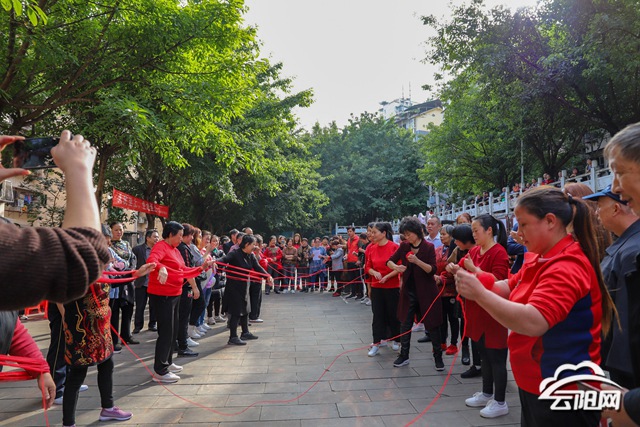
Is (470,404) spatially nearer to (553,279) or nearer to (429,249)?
(429,249)

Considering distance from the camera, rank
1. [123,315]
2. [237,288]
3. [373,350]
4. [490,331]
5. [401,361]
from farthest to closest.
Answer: [237,288]
[123,315]
[373,350]
[401,361]
[490,331]

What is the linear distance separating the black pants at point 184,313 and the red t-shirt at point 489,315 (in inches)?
162

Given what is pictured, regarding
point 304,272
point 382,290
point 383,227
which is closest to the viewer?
point 382,290

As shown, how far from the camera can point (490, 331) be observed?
4207 millimetres

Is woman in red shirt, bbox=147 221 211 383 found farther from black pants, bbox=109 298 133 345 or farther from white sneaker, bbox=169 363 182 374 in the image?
black pants, bbox=109 298 133 345

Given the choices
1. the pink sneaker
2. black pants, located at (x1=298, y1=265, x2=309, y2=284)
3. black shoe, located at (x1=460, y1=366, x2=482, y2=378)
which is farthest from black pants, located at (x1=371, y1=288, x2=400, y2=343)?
black pants, located at (x1=298, y1=265, x2=309, y2=284)

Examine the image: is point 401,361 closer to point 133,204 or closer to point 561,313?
point 561,313

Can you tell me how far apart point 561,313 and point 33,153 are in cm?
222

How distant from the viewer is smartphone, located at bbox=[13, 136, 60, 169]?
5.06ft

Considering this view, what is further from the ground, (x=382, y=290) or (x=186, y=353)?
→ (x=382, y=290)

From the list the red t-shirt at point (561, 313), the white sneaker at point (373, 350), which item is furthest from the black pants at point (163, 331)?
the red t-shirt at point (561, 313)

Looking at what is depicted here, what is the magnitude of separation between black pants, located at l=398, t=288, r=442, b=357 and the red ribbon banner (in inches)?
367

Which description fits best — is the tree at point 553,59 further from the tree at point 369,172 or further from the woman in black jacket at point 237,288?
the tree at point 369,172

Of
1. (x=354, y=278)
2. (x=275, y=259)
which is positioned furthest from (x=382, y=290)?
(x=275, y=259)
